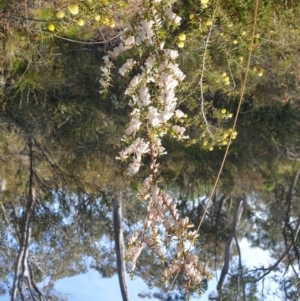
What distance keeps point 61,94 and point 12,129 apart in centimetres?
47

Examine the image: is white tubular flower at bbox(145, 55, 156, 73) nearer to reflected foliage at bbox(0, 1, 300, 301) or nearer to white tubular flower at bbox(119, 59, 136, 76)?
white tubular flower at bbox(119, 59, 136, 76)

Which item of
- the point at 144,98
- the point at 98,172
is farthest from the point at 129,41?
the point at 98,172

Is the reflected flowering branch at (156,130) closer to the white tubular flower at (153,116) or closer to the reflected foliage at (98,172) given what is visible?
the white tubular flower at (153,116)

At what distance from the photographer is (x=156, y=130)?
1.40 metres

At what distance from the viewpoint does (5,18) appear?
2811mm

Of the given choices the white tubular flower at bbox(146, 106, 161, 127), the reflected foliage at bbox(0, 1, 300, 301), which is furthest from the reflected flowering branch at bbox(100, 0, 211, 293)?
the reflected foliage at bbox(0, 1, 300, 301)

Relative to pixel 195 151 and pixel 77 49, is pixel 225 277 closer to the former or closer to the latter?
pixel 195 151

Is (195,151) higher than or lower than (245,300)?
higher

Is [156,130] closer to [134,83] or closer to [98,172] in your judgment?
[134,83]

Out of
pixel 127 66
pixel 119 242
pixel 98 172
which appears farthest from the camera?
pixel 119 242

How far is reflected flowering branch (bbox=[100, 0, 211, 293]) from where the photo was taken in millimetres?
1343

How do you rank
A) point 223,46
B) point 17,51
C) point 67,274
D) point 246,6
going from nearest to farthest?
point 223,46 → point 246,6 → point 17,51 → point 67,274

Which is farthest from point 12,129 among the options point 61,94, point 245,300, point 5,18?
point 245,300

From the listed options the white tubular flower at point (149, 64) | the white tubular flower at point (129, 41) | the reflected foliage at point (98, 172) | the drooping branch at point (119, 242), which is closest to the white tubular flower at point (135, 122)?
the white tubular flower at point (149, 64)
